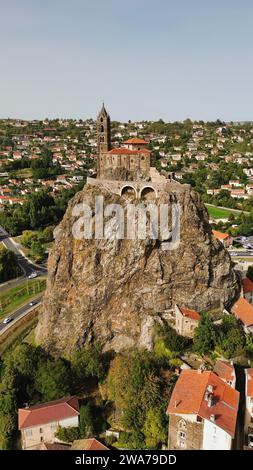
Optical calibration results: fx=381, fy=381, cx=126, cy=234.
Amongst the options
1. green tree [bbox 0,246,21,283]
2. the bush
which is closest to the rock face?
the bush

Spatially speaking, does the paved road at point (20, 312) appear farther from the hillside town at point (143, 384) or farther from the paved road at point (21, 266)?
the paved road at point (21, 266)

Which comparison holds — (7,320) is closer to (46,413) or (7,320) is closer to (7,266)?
(7,266)

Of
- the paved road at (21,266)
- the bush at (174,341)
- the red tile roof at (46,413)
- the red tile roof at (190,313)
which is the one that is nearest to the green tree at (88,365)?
the red tile roof at (46,413)

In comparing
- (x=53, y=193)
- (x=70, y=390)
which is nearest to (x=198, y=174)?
(x=53, y=193)

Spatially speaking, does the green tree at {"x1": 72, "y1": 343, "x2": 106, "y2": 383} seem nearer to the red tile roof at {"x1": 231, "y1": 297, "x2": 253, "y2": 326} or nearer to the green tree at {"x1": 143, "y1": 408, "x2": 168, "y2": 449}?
the green tree at {"x1": 143, "y1": 408, "x2": 168, "y2": 449}

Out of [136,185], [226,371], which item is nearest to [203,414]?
[226,371]

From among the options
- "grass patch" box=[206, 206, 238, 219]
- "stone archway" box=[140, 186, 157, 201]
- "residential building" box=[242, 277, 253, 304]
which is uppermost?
"stone archway" box=[140, 186, 157, 201]
